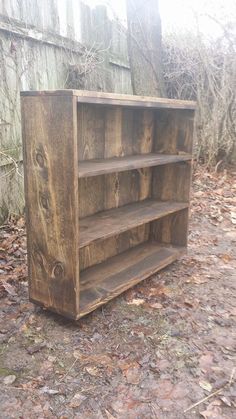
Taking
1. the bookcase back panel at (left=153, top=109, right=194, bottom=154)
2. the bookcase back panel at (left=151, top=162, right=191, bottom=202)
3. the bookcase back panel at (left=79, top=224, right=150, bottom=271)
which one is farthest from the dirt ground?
the bookcase back panel at (left=153, top=109, right=194, bottom=154)

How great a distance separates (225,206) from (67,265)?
121 inches

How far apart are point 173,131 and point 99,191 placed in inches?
33.8

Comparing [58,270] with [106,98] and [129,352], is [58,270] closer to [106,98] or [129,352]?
[129,352]

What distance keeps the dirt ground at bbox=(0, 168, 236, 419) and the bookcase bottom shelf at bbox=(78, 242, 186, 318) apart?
0.13 meters

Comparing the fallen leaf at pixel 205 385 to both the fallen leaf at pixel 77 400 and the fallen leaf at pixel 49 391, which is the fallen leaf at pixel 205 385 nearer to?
the fallen leaf at pixel 77 400

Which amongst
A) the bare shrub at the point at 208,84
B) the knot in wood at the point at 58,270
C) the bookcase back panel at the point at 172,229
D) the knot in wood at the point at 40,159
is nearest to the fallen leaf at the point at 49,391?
the knot in wood at the point at 58,270

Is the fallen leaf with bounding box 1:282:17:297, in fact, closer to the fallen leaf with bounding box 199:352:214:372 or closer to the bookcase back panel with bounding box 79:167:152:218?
the bookcase back panel with bounding box 79:167:152:218

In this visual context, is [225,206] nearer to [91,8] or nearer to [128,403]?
[91,8]

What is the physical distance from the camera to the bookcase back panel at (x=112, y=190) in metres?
2.64

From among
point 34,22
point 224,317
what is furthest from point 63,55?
point 224,317

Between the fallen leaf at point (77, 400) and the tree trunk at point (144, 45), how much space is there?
9.64 feet

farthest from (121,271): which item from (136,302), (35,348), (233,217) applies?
(233,217)

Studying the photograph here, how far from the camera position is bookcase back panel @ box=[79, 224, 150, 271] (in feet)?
8.95

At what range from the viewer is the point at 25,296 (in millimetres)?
2551
